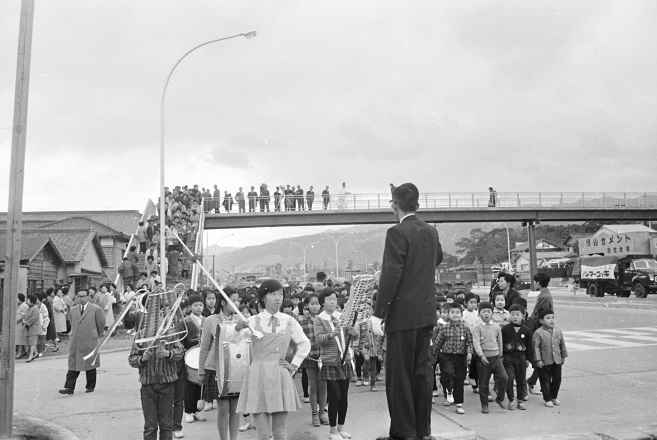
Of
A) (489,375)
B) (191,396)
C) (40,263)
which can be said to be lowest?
(191,396)

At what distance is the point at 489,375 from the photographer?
7555mm

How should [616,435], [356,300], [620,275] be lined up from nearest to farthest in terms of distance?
[356,300], [616,435], [620,275]

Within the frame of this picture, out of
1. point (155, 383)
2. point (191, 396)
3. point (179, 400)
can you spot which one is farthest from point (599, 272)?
point (155, 383)

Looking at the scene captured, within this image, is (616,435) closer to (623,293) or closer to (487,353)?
(487,353)

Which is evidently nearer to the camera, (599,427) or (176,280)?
(599,427)

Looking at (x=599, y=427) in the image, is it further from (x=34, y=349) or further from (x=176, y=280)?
(x=176, y=280)

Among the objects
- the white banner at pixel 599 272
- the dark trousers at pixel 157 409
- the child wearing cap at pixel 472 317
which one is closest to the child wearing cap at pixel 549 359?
the child wearing cap at pixel 472 317

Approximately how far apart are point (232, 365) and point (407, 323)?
1919 millimetres

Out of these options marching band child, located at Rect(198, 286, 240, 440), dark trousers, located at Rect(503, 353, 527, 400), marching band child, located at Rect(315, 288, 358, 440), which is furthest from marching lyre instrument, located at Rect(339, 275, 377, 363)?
dark trousers, located at Rect(503, 353, 527, 400)

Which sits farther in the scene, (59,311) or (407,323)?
(59,311)

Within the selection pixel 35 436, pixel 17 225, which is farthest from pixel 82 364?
pixel 17 225

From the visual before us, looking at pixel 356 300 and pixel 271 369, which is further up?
pixel 356 300

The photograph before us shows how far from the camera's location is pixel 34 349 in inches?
575

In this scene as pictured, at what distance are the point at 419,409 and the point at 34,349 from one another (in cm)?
1302
